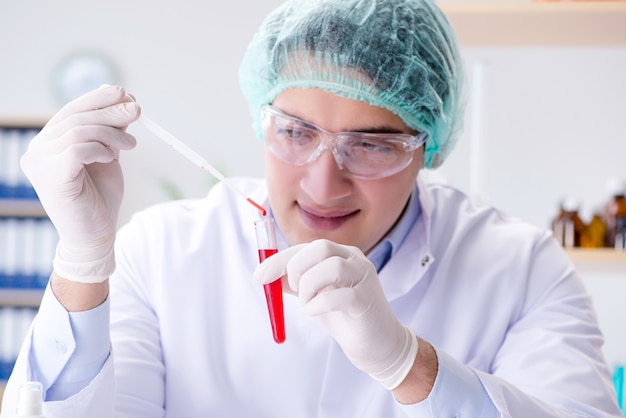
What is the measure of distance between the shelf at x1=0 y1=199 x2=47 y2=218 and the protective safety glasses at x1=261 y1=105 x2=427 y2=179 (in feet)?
7.54

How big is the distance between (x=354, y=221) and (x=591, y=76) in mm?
2614

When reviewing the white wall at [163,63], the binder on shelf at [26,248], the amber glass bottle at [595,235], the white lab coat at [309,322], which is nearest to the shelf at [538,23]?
the amber glass bottle at [595,235]

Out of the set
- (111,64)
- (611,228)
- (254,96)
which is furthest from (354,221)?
(111,64)

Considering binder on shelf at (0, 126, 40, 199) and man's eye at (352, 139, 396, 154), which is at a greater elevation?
man's eye at (352, 139, 396, 154)

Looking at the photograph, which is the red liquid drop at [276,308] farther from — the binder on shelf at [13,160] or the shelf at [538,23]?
the binder on shelf at [13,160]

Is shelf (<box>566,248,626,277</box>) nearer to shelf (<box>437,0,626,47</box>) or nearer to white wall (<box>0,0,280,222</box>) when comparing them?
shelf (<box>437,0,626,47</box>)

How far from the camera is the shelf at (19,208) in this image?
11.3ft

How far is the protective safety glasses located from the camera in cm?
135

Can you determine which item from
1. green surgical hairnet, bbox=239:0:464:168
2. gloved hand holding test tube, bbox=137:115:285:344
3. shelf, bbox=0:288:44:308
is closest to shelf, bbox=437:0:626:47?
green surgical hairnet, bbox=239:0:464:168

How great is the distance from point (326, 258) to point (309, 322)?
0.37 meters

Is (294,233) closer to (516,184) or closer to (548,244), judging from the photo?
(548,244)

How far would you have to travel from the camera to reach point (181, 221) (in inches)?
63.0

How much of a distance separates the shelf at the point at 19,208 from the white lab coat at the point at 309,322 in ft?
6.55

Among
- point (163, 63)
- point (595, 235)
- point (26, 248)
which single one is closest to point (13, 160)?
point (26, 248)
